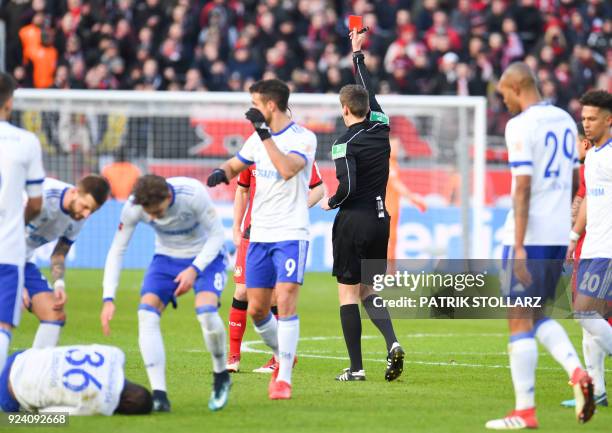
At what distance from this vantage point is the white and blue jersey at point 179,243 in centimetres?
838

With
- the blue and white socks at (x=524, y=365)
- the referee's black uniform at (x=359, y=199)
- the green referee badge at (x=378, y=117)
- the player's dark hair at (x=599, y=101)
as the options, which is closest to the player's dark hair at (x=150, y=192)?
the referee's black uniform at (x=359, y=199)

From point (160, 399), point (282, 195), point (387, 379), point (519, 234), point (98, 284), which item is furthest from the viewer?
point (98, 284)

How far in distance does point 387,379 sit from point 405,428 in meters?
2.36

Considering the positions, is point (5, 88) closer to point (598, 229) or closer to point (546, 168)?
point (546, 168)

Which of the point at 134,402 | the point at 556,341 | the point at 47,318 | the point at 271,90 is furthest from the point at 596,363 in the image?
A: the point at 47,318

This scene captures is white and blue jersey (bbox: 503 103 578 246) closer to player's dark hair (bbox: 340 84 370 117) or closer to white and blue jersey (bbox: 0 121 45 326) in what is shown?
player's dark hair (bbox: 340 84 370 117)

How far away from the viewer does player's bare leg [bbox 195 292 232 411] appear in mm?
8453

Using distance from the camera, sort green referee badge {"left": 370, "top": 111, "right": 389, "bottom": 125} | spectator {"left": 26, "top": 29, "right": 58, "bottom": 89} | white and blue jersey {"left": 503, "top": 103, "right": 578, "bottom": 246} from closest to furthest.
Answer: white and blue jersey {"left": 503, "top": 103, "right": 578, "bottom": 246}, green referee badge {"left": 370, "top": 111, "right": 389, "bottom": 125}, spectator {"left": 26, "top": 29, "right": 58, "bottom": 89}

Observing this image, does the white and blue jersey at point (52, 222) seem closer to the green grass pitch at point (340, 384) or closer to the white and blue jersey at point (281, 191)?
the white and blue jersey at point (281, 191)

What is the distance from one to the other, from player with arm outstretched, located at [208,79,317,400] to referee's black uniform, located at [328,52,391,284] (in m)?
0.91

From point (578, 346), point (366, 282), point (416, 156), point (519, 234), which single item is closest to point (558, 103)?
point (416, 156)

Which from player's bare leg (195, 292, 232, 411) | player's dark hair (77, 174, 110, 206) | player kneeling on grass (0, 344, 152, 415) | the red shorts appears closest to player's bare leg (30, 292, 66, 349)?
player kneeling on grass (0, 344, 152, 415)

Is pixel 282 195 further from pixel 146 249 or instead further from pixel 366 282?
pixel 146 249

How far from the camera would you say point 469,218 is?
21328 millimetres
